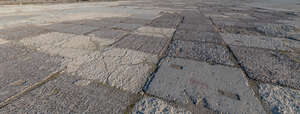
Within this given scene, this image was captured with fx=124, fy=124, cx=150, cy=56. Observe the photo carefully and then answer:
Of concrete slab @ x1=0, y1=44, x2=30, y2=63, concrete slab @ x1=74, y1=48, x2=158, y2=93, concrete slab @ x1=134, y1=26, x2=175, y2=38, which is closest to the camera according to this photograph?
concrete slab @ x1=74, y1=48, x2=158, y2=93

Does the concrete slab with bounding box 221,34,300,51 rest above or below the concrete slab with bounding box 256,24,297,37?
below

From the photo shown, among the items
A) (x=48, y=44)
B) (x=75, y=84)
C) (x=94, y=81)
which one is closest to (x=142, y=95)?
(x=94, y=81)

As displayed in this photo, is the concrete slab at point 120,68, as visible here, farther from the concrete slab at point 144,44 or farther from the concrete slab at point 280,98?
the concrete slab at point 280,98

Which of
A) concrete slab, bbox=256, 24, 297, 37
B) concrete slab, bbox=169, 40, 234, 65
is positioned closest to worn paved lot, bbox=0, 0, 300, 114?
concrete slab, bbox=169, 40, 234, 65

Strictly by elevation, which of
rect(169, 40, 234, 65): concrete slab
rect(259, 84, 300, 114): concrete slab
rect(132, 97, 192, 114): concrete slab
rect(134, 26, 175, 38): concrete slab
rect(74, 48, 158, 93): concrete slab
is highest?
rect(134, 26, 175, 38): concrete slab

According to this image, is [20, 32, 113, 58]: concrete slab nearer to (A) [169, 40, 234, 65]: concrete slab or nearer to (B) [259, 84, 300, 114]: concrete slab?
(A) [169, 40, 234, 65]: concrete slab

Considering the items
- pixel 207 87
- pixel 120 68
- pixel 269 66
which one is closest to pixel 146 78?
pixel 120 68

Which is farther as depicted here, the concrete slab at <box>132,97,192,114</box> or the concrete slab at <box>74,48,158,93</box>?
the concrete slab at <box>74,48,158,93</box>

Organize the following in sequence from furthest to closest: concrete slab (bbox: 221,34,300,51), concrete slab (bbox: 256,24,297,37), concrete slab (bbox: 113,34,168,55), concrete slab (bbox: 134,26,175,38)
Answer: concrete slab (bbox: 256,24,297,37) < concrete slab (bbox: 134,26,175,38) < concrete slab (bbox: 221,34,300,51) < concrete slab (bbox: 113,34,168,55)
